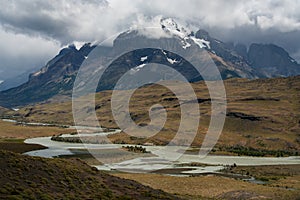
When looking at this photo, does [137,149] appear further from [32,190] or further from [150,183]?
[32,190]

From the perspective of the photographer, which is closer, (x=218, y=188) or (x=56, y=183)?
(x=56, y=183)

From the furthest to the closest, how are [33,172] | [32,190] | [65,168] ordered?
1. [65,168]
2. [33,172]
3. [32,190]

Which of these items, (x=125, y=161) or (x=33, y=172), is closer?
(x=33, y=172)

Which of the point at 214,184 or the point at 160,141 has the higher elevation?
the point at 160,141

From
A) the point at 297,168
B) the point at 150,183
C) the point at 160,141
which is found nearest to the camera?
the point at 150,183

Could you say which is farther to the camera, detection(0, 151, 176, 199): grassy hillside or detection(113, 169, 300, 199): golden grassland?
detection(113, 169, 300, 199): golden grassland

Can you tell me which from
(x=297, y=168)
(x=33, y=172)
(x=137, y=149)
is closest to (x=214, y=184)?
(x=33, y=172)

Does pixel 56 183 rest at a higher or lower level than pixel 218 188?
higher

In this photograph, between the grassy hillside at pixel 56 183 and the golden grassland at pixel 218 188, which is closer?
the grassy hillside at pixel 56 183
